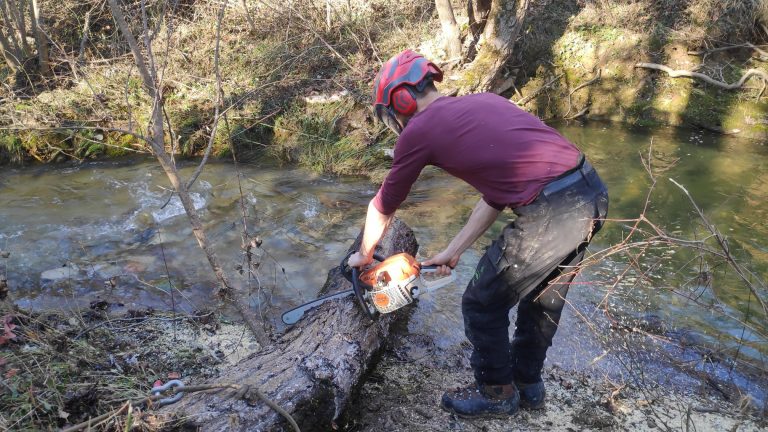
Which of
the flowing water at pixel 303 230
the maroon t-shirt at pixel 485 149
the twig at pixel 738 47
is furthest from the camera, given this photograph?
the twig at pixel 738 47

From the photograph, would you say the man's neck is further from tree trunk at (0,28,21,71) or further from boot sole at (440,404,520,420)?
tree trunk at (0,28,21,71)

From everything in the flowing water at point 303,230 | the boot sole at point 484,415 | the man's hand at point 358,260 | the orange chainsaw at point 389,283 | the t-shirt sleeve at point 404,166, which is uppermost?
the t-shirt sleeve at point 404,166

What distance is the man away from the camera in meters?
2.54

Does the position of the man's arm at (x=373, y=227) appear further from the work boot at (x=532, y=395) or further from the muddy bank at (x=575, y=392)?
the work boot at (x=532, y=395)

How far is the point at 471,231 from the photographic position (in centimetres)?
285

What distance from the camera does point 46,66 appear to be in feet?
28.6

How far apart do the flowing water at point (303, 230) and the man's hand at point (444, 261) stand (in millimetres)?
1007

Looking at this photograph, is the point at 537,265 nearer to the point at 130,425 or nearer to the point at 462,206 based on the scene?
the point at 130,425

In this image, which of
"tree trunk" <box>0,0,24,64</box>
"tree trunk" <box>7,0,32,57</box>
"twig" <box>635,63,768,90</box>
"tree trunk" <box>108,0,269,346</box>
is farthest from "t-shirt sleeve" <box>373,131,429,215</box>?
"tree trunk" <box>0,0,24,64</box>

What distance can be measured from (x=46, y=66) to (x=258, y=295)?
6902mm

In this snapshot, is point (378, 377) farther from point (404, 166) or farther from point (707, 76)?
point (707, 76)

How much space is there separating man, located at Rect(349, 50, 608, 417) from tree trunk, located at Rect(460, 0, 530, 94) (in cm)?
604

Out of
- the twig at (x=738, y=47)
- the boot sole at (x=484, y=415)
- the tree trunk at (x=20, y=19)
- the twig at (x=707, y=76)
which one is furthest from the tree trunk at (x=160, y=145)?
the twig at (x=738, y=47)

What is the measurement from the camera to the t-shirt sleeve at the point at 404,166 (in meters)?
2.55
